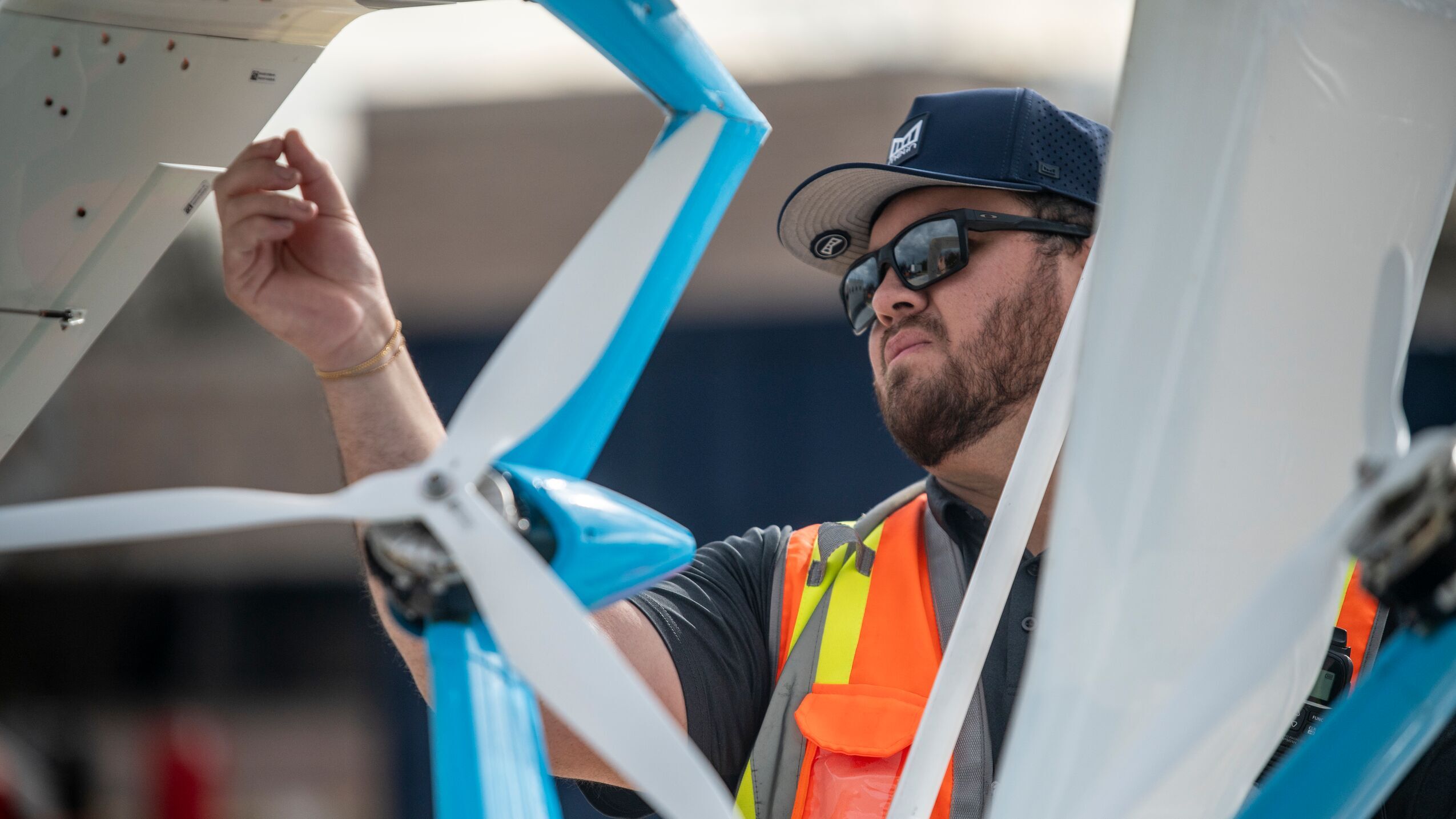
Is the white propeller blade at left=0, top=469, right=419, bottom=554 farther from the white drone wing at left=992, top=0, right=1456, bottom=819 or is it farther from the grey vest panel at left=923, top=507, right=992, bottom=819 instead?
the grey vest panel at left=923, top=507, right=992, bottom=819

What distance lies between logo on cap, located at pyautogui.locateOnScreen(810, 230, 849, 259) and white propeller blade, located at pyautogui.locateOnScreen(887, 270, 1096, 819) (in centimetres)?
111

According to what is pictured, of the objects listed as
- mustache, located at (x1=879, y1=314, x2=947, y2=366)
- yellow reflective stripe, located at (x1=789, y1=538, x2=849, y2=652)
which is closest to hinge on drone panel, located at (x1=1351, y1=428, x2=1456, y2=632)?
yellow reflective stripe, located at (x1=789, y1=538, x2=849, y2=652)

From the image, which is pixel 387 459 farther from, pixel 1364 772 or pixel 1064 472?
pixel 1364 772

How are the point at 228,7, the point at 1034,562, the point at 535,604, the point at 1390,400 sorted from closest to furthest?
the point at 1390,400
the point at 535,604
the point at 228,7
the point at 1034,562

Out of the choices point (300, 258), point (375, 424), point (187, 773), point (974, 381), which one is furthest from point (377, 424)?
point (187, 773)

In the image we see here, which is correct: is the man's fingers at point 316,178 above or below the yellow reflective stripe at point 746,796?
above

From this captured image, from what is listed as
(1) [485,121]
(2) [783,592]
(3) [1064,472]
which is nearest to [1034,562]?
(2) [783,592]

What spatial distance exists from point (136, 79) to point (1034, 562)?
6.03 feet

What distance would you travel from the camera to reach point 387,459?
2.22 metres

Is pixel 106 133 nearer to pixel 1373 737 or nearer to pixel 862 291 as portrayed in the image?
pixel 862 291

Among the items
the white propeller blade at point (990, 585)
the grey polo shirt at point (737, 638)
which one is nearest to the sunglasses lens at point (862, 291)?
the grey polo shirt at point (737, 638)

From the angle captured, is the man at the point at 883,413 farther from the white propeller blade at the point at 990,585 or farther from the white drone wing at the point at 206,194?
the white propeller blade at the point at 990,585

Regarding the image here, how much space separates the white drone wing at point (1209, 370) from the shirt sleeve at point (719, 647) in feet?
3.78

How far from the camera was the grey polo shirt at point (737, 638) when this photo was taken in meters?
2.62
